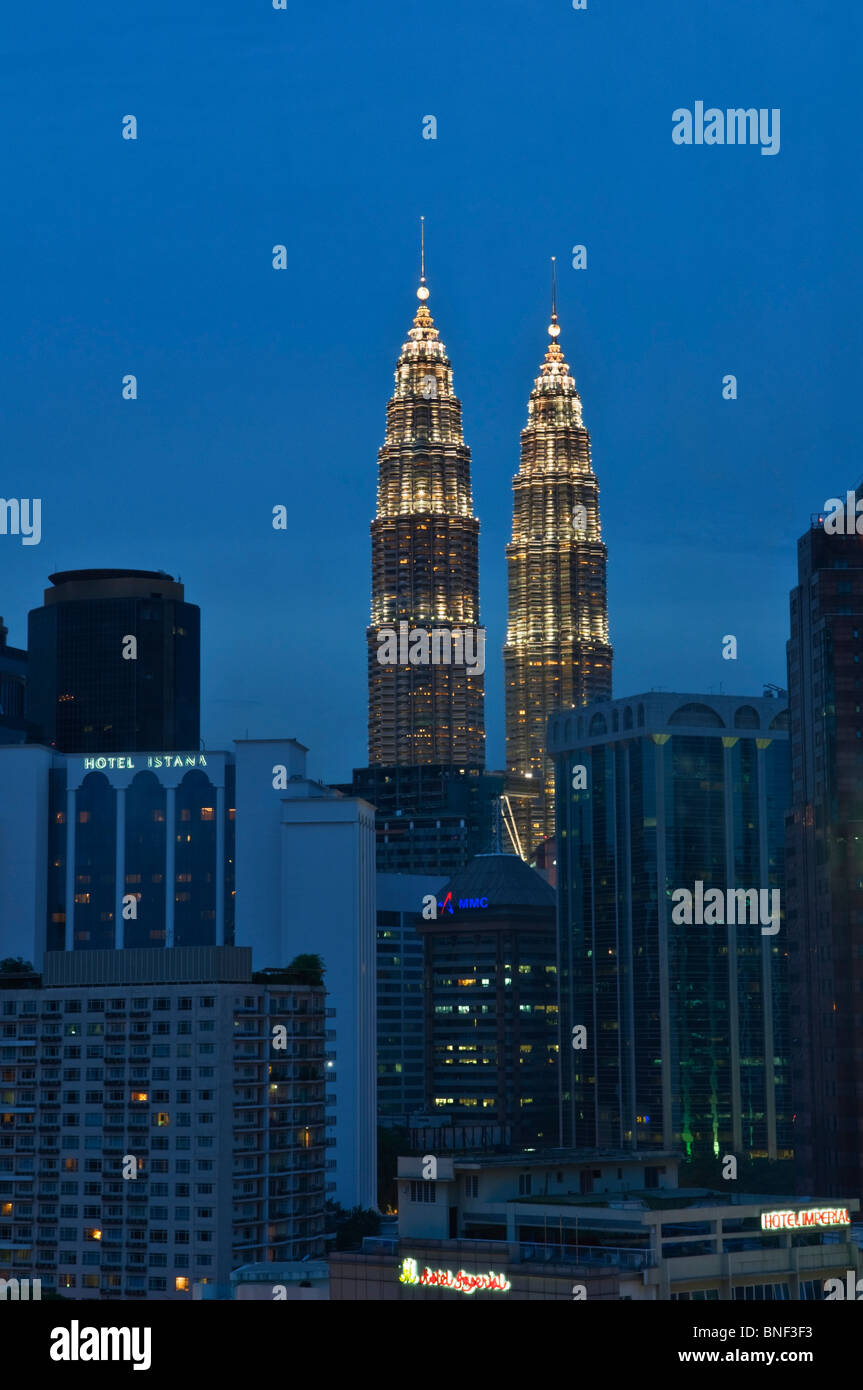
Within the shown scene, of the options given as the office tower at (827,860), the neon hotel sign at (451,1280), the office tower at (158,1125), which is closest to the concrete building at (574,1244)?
the neon hotel sign at (451,1280)

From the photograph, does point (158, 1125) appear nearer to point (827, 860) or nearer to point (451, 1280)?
point (451, 1280)

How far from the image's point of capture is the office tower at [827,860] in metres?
176

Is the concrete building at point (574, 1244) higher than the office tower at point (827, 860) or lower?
lower

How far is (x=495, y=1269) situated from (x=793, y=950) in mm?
113385

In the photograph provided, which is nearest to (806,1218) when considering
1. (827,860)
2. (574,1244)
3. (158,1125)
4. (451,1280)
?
(574,1244)

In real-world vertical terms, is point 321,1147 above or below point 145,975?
below

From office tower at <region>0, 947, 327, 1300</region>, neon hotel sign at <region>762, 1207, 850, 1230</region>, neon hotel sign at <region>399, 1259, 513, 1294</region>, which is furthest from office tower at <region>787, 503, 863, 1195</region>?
neon hotel sign at <region>399, 1259, 513, 1294</region>

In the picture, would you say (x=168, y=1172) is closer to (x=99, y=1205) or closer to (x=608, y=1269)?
(x=99, y=1205)

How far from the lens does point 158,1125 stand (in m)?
142

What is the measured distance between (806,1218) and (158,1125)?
215ft

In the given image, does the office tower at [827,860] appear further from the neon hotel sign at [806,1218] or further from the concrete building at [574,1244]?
the neon hotel sign at [806,1218]

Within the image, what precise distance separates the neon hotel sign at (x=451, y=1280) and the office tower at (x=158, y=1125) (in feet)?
191
